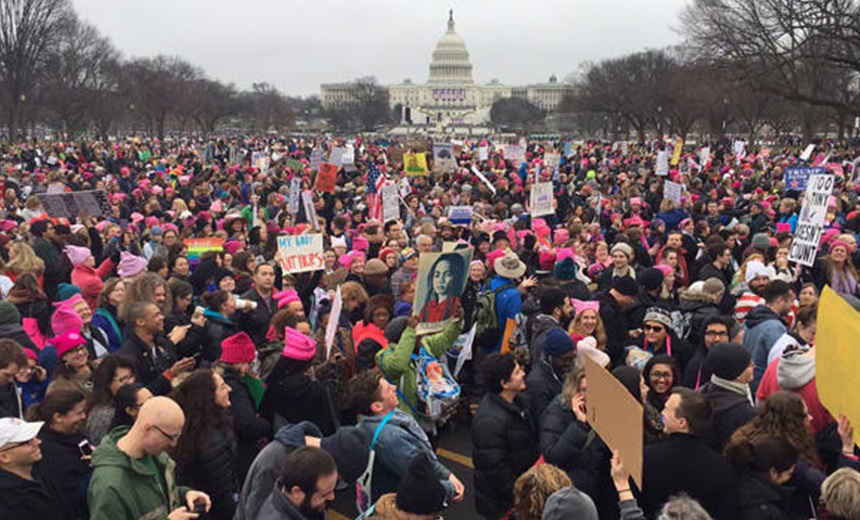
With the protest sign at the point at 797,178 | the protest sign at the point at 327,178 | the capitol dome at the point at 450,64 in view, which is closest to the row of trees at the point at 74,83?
the protest sign at the point at 327,178

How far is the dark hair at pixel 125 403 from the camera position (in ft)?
14.2

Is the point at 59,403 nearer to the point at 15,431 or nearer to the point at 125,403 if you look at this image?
the point at 125,403

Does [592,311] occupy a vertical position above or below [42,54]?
below

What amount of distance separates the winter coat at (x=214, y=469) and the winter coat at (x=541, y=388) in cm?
188

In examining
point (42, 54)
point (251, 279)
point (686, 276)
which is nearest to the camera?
point (251, 279)

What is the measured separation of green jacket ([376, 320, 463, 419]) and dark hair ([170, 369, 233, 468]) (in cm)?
148

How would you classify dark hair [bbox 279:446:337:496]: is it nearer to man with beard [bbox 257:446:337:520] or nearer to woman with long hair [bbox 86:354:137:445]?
man with beard [bbox 257:446:337:520]

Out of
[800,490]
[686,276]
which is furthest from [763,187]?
[800,490]

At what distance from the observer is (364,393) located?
437 cm

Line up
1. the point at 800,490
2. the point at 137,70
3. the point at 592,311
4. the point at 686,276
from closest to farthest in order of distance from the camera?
the point at 800,490 < the point at 592,311 < the point at 686,276 < the point at 137,70

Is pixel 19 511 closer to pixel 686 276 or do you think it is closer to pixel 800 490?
pixel 800 490

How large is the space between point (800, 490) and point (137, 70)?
80104 millimetres

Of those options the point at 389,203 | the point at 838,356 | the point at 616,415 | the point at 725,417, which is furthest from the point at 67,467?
the point at 389,203

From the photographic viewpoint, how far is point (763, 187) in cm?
1884
